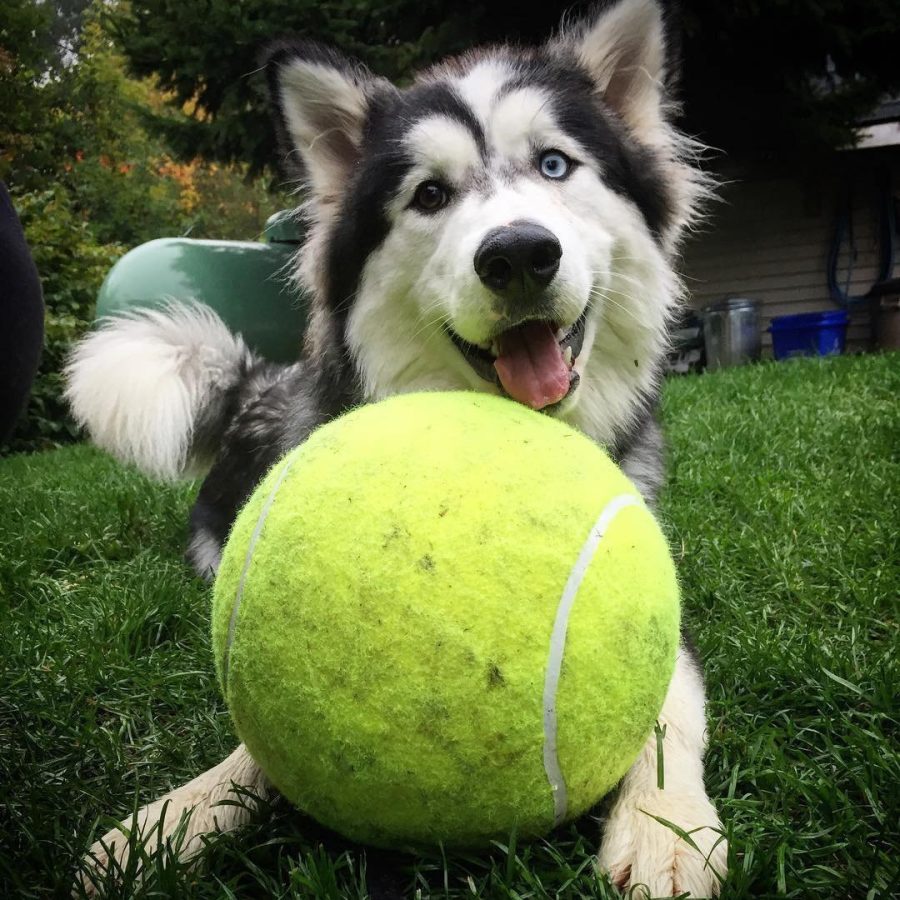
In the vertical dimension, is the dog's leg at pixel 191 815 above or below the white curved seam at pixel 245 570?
below

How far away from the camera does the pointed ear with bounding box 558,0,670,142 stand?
242 centimetres

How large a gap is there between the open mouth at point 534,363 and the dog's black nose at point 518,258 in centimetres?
14

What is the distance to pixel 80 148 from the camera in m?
14.2

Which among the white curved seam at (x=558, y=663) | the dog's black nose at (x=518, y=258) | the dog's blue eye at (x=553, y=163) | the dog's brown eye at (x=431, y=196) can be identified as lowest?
the white curved seam at (x=558, y=663)

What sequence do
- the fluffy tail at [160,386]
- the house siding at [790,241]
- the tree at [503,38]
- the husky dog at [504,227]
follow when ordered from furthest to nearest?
the house siding at [790,241] → the tree at [503,38] → the fluffy tail at [160,386] → the husky dog at [504,227]

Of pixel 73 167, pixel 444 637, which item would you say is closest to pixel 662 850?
pixel 444 637

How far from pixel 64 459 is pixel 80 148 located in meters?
9.94

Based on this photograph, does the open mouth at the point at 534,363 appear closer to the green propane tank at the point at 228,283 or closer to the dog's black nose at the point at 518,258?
the dog's black nose at the point at 518,258

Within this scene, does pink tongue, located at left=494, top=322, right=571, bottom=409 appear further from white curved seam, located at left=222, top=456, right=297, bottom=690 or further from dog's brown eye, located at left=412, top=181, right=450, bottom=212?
white curved seam, located at left=222, top=456, right=297, bottom=690

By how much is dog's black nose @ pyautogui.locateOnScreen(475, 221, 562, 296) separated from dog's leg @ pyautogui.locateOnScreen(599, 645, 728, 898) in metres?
0.93

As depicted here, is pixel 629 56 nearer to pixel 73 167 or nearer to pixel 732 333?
pixel 732 333

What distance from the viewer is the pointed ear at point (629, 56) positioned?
2416 millimetres

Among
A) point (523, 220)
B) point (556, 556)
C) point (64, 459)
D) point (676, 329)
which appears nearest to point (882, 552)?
point (676, 329)

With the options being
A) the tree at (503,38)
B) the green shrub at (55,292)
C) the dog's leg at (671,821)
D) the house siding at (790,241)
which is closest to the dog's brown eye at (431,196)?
the dog's leg at (671,821)
